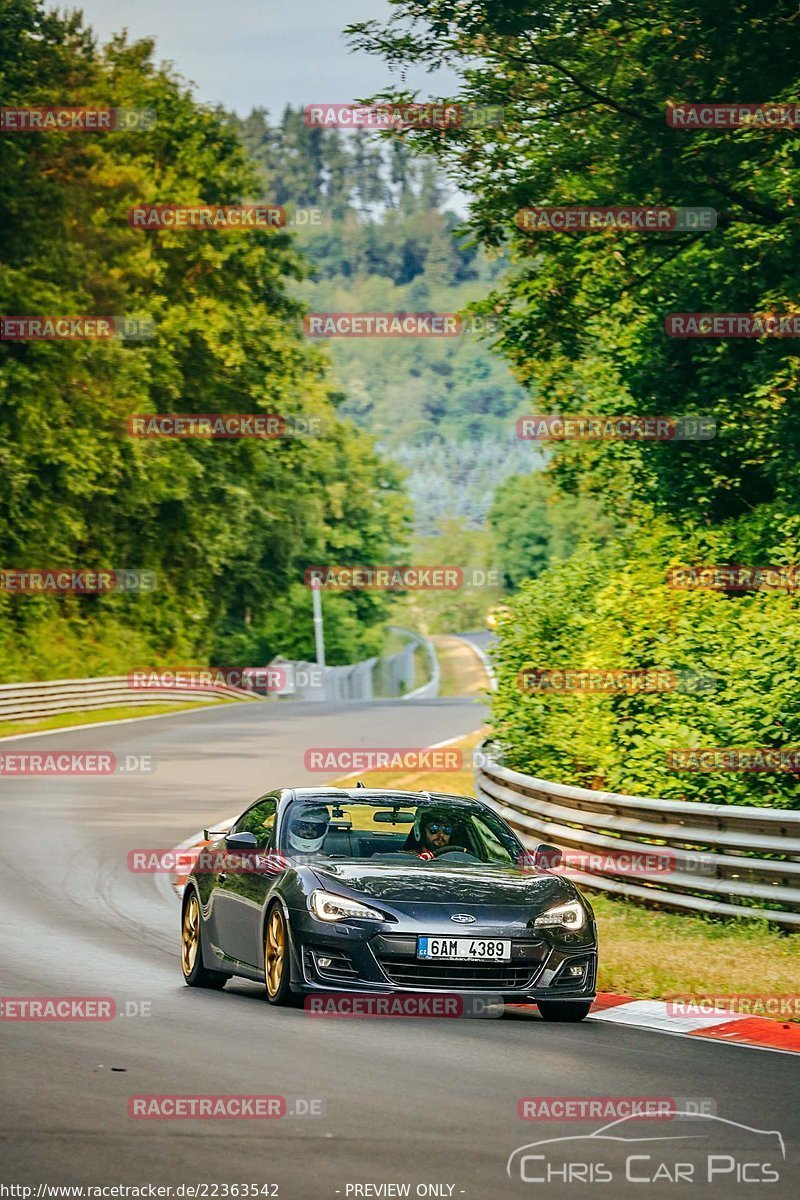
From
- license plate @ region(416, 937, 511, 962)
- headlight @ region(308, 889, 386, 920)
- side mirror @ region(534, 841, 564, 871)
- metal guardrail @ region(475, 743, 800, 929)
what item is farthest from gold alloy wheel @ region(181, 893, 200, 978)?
metal guardrail @ region(475, 743, 800, 929)

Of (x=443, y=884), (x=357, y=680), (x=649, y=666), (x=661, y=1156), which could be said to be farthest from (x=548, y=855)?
(x=357, y=680)

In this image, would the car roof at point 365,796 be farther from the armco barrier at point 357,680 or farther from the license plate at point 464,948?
the armco barrier at point 357,680

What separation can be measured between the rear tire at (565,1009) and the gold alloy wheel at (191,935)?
2.62 meters

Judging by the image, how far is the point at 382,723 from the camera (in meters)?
46.6

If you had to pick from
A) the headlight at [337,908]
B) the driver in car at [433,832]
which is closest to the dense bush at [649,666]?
the driver in car at [433,832]

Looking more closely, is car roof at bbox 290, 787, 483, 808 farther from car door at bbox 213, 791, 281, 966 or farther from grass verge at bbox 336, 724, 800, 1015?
grass verge at bbox 336, 724, 800, 1015

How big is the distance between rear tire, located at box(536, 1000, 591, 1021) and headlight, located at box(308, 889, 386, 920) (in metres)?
1.13

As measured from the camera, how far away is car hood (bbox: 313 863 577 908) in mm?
10766

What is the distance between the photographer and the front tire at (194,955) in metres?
12.4

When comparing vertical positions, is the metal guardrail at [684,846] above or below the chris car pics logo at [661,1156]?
below

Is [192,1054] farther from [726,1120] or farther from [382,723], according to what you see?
[382,723]

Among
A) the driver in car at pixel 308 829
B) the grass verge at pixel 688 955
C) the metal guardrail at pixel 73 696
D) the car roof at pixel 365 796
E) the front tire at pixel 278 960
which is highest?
the car roof at pixel 365 796

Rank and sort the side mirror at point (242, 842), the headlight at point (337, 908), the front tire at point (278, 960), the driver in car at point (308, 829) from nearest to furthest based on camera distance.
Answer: the headlight at point (337, 908), the front tire at point (278, 960), the driver in car at point (308, 829), the side mirror at point (242, 842)

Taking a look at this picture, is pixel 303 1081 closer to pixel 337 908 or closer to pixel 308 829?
pixel 337 908
